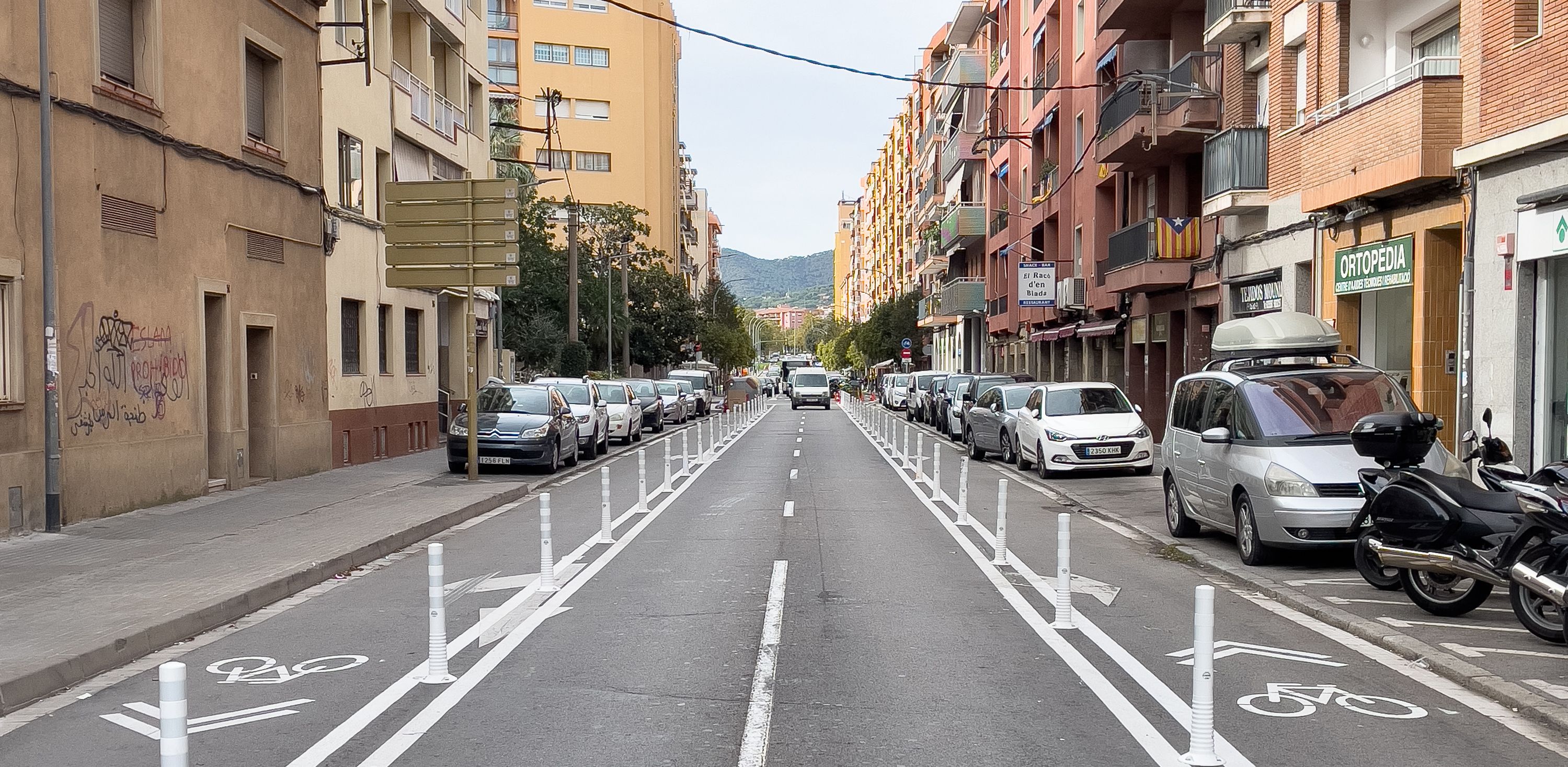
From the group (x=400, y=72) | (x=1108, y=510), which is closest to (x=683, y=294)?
(x=400, y=72)

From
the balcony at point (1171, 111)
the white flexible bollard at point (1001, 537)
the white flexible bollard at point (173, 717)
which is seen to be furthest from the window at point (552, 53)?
the white flexible bollard at point (173, 717)

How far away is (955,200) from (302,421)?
4966 centimetres

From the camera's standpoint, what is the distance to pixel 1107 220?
119 ft

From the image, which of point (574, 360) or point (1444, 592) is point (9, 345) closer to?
point (1444, 592)

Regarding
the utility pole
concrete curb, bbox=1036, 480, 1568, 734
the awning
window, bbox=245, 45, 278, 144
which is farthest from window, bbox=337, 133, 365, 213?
the awning

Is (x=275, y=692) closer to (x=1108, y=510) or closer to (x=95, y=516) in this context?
(x=95, y=516)

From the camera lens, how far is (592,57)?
82.9m

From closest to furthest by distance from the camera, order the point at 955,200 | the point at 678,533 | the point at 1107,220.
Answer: the point at 678,533 → the point at 1107,220 → the point at 955,200

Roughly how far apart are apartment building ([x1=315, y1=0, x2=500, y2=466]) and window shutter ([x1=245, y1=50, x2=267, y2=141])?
232 cm

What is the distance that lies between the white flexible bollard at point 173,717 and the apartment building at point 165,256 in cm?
1063

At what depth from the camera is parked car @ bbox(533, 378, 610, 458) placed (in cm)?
2738

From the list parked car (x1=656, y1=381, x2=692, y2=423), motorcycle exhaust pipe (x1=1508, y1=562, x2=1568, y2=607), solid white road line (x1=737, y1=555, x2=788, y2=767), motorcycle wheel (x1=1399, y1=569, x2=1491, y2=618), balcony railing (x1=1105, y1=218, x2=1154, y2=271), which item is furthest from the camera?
parked car (x1=656, y1=381, x2=692, y2=423)

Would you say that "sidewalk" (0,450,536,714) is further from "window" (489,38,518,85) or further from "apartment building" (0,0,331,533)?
"window" (489,38,518,85)

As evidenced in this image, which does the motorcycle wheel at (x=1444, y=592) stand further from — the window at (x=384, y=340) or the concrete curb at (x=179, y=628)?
the window at (x=384, y=340)
